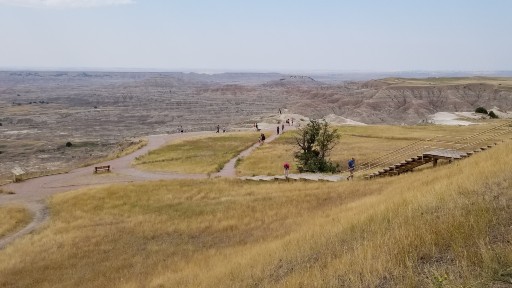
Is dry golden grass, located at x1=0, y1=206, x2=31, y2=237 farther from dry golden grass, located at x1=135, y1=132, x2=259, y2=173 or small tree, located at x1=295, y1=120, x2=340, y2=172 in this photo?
small tree, located at x1=295, y1=120, x2=340, y2=172

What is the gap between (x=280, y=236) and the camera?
59.7 feet

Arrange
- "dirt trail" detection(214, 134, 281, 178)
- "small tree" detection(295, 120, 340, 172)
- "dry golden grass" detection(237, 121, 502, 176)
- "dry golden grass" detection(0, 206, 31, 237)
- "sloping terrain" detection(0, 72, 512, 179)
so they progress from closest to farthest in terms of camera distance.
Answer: "dry golden grass" detection(0, 206, 31, 237) < "small tree" detection(295, 120, 340, 172) < "dirt trail" detection(214, 134, 281, 178) < "dry golden grass" detection(237, 121, 502, 176) < "sloping terrain" detection(0, 72, 512, 179)

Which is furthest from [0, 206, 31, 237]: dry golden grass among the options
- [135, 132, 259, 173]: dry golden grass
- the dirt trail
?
[135, 132, 259, 173]: dry golden grass

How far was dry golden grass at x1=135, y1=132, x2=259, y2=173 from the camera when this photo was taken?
52.6 meters

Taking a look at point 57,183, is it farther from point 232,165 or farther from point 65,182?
point 232,165

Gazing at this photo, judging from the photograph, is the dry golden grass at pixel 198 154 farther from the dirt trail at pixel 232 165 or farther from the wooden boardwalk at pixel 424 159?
the wooden boardwalk at pixel 424 159

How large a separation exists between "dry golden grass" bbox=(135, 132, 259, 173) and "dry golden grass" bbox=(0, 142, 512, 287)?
1504 centimetres

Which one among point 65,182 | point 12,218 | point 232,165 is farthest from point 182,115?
point 12,218

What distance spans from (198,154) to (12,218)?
108 feet

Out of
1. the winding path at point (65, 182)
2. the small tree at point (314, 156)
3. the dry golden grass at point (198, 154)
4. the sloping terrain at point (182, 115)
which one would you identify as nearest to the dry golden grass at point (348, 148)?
the small tree at point (314, 156)

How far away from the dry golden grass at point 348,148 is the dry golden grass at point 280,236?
1270 cm

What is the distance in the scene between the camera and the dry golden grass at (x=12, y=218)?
28.5m

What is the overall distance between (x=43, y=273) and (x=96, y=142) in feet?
262

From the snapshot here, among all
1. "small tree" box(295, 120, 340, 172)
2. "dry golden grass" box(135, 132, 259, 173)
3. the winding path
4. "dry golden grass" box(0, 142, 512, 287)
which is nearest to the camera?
"dry golden grass" box(0, 142, 512, 287)
